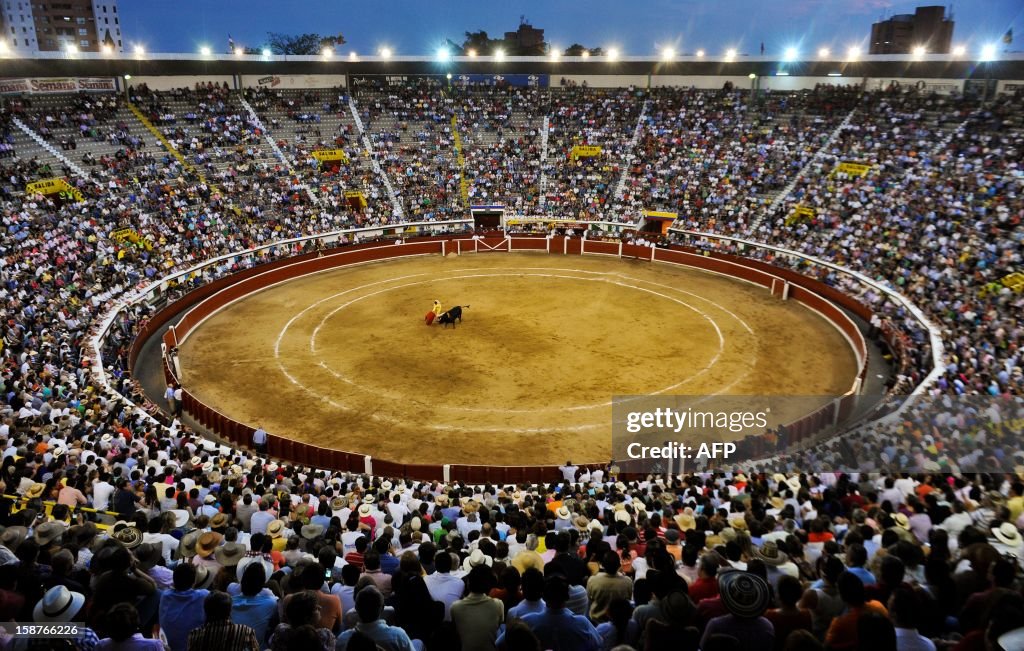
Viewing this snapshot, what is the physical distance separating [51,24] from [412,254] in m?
137

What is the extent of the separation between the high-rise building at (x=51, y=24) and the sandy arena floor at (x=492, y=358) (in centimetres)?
13605

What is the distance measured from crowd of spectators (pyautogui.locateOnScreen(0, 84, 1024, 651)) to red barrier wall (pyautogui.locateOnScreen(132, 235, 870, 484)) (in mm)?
1322

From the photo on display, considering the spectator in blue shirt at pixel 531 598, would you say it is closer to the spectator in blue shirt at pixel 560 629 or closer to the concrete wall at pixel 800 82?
the spectator in blue shirt at pixel 560 629

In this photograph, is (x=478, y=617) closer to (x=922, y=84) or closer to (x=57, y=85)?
(x=57, y=85)

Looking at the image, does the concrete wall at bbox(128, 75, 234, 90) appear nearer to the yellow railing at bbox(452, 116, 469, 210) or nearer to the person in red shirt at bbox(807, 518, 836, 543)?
the yellow railing at bbox(452, 116, 469, 210)

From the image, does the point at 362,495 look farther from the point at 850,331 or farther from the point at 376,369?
the point at 850,331

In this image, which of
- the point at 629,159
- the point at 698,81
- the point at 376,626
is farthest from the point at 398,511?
the point at 698,81

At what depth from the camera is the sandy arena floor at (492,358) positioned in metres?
21.5

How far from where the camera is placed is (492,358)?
27.0 metres

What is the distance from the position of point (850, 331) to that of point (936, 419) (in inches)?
523

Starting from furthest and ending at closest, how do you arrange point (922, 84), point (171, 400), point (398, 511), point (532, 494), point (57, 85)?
point (922, 84)
point (57, 85)
point (171, 400)
point (532, 494)
point (398, 511)

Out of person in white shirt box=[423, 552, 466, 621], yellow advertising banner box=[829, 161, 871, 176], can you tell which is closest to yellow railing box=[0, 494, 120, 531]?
person in white shirt box=[423, 552, 466, 621]

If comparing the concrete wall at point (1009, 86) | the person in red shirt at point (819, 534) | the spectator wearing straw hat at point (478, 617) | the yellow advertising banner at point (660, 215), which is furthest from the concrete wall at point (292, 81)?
the spectator wearing straw hat at point (478, 617)

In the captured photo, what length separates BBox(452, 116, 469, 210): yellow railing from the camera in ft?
170
